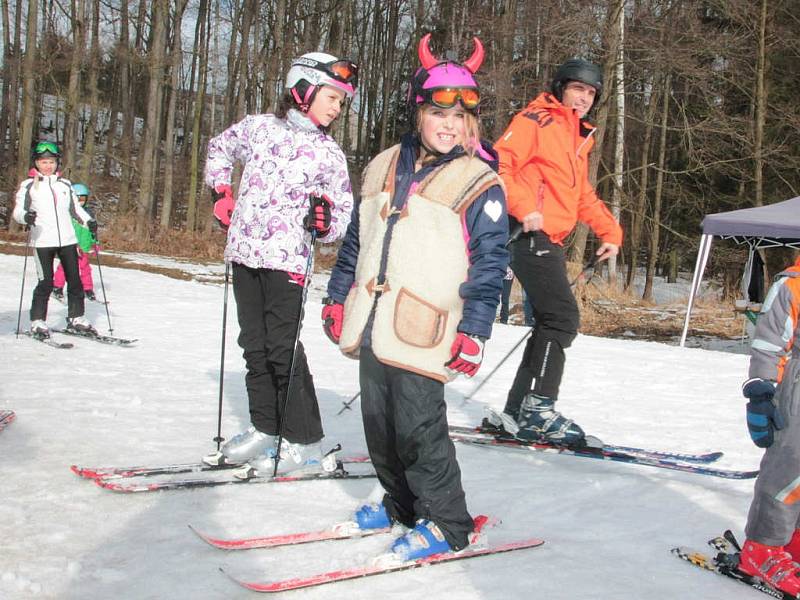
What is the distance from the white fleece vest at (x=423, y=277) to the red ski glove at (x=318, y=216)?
0.78 metres

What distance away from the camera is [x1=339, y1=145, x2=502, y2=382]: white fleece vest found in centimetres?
260

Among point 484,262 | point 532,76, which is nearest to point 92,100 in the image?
point 532,76

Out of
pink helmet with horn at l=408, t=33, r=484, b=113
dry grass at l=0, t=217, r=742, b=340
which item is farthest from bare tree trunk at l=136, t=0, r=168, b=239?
pink helmet with horn at l=408, t=33, r=484, b=113

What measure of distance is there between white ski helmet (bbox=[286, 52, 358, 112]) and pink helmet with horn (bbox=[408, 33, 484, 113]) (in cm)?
84

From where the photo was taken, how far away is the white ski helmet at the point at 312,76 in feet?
11.5

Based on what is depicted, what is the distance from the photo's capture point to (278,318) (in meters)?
3.58

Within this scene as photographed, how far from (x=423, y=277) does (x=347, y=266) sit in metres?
0.41

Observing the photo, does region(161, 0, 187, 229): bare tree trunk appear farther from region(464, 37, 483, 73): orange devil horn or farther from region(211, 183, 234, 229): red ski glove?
region(464, 37, 483, 73): orange devil horn

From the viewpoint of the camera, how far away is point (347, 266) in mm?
2910

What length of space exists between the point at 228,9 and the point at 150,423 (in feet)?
89.8

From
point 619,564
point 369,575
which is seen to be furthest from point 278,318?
point 619,564

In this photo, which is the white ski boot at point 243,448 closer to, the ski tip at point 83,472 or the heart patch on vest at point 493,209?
the ski tip at point 83,472

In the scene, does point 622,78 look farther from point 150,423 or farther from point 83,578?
point 83,578

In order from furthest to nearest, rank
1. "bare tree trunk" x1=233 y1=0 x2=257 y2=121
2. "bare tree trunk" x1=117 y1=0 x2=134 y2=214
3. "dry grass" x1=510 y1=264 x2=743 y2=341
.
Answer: "bare tree trunk" x1=117 y1=0 x2=134 y2=214, "bare tree trunk" x1=233 y1=0 x2=257 y2=121, "dry grass" x1=510 y1=264 x2=743 y2=341
